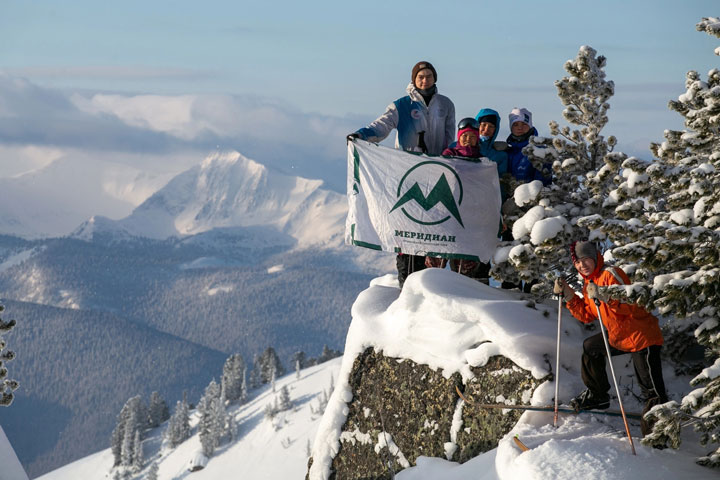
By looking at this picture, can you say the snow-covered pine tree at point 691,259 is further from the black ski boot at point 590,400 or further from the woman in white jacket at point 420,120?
the woman in white jacket at point 420,120

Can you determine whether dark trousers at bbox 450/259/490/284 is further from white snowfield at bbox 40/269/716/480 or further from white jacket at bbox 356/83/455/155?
white jacket at bbox 356/83/455/155

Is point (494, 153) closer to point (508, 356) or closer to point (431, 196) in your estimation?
point (431, 196)

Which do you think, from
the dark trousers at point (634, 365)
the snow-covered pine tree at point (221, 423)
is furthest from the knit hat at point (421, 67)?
the snow-covered pine tree at point (221, 423)

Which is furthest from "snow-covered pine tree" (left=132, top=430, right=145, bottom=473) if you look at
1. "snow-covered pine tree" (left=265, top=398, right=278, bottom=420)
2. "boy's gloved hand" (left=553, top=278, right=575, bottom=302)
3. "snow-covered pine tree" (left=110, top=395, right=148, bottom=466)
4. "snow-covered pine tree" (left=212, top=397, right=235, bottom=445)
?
"boy's gloved hand" (left=553, top=278, right=575, bottom=302)

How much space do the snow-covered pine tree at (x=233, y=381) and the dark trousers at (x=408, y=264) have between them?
169 meters

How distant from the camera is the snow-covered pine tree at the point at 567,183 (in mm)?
10039

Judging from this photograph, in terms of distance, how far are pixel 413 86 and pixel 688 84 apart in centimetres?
412

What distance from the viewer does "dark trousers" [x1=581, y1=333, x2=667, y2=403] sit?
8.77 metres

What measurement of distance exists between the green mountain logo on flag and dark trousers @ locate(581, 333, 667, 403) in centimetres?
370

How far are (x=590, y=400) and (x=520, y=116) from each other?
15.8ft

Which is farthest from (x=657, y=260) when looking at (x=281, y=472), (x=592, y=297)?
(x=281, y=472)

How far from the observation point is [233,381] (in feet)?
585

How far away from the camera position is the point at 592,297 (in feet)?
28.3

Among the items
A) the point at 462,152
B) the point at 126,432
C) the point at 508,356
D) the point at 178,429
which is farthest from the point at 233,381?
the point at 508,356
